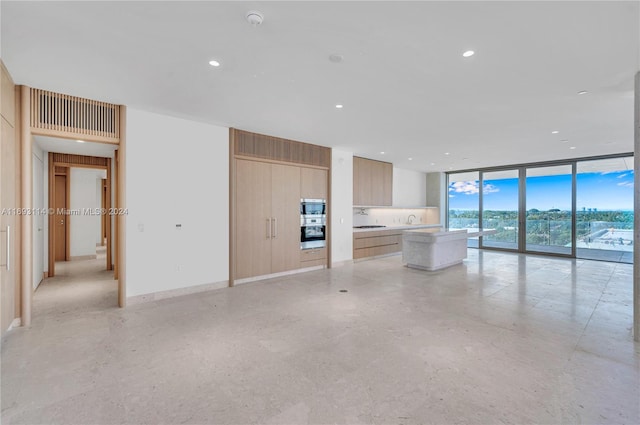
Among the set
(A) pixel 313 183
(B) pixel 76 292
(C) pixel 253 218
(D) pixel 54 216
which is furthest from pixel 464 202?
(D) pixel 54 216

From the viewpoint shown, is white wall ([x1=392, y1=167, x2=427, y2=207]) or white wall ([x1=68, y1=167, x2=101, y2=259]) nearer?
white wall ([x1=68, y1=167, x2=101, y2=259])

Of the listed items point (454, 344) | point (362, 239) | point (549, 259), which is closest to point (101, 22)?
point (454, 344)

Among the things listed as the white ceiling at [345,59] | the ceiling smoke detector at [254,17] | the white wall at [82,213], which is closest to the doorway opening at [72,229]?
the white wall at [82,213]

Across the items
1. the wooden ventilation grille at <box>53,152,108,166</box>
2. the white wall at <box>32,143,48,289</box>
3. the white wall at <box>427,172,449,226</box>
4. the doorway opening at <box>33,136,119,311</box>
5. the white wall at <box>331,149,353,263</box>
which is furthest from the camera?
the white wall at <box>427,172,449,226</box>

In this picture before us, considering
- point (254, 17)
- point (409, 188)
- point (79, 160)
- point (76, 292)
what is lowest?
point (76, 292)

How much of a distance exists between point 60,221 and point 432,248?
10043mm

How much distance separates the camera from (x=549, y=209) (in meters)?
8.91

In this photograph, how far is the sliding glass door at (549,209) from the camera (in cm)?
862

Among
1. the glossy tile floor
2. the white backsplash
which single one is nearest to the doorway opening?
the glossy tile floor

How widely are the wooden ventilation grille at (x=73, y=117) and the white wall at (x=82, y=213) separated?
4.97 m

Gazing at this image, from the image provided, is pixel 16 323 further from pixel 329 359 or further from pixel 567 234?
pixel 567 234

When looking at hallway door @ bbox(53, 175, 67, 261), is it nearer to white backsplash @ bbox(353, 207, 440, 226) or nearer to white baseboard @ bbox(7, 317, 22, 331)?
white baseboard @ bbox(7, 317, 22, 331)

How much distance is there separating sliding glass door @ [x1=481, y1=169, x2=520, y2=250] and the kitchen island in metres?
3.07

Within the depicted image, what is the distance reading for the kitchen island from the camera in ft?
22.1
